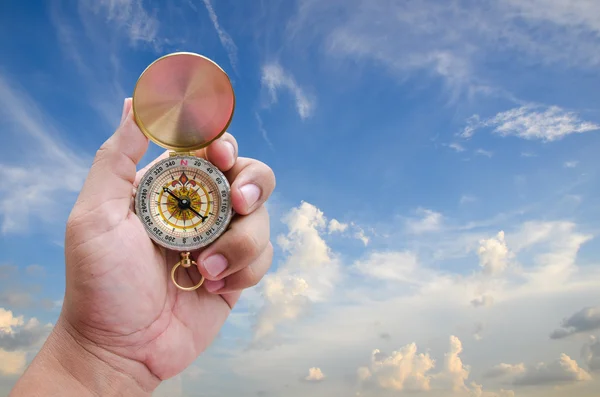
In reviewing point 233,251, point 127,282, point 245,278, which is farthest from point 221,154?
point 127,282

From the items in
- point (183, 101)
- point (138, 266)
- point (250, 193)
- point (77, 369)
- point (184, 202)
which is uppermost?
point (183, 101)

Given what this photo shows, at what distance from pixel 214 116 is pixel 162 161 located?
60 cm

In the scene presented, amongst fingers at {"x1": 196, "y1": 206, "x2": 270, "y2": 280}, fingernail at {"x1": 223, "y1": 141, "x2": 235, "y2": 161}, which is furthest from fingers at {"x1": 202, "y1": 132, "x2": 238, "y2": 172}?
fingers at {"x1": 196, "y1": 206, "x2": 270, "y2": 280}

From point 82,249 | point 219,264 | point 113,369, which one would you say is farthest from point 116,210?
point 113,369

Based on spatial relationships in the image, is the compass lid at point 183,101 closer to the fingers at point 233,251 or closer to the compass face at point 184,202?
the compass face at point 184,202

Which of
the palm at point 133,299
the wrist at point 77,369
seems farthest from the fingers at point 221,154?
the wrist at point 77,369

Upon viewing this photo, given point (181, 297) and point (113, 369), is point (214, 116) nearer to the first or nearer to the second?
point (181, 297)

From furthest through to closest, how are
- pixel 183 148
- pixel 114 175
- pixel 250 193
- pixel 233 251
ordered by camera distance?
1. pixel 183 148
2. pixel 250 193
3. pixel 233 251
4. pixel 114 175

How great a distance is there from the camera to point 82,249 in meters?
4.51

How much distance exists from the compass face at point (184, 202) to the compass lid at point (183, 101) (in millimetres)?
228

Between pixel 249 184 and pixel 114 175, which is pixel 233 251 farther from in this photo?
pixel 114 175

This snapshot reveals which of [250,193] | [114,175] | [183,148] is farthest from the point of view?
[183,148]

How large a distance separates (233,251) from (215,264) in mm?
185

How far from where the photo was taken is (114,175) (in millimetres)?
4605
